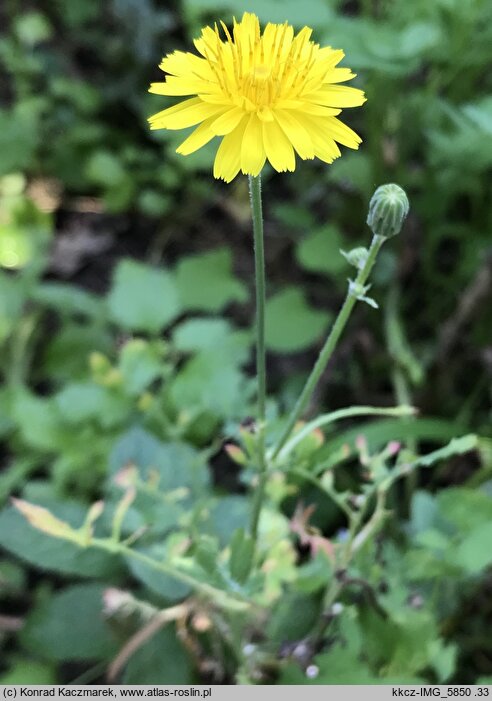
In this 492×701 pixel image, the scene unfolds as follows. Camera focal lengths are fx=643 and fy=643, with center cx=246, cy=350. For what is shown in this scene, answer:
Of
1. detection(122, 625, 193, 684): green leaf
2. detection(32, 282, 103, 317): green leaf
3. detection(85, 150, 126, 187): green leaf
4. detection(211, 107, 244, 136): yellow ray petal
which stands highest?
detection(85, 150, 126, 187): green leaf

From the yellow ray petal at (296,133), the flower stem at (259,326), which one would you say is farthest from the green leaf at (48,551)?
the yellow ray petal at (296,133)

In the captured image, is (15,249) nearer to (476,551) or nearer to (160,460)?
(160,460)

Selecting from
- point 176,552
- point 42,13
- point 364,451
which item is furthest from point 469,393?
point 42,13

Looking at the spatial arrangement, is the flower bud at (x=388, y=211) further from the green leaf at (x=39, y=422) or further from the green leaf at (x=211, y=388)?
the green leaf at (x=39, y=422)

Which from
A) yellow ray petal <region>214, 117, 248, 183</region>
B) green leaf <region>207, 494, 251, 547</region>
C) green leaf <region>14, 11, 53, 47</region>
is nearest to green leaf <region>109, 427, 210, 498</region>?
green leaf <region>207, 494, 251, 547</region>

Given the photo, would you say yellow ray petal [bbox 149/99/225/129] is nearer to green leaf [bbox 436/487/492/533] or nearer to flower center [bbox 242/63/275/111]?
flower center [bbox 242/63/275/111]

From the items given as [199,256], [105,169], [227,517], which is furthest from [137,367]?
[105,169]
